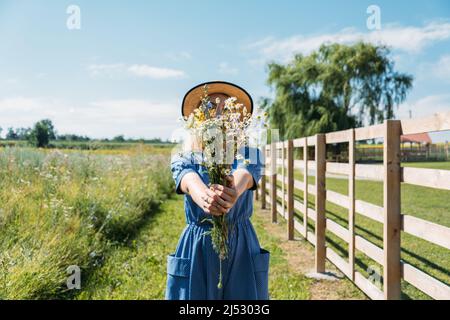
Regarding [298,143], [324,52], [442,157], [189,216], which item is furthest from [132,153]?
[324,52]

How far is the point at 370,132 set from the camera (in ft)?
13.2

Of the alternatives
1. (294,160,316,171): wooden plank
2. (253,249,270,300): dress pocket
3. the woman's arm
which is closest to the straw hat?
the woman's arm

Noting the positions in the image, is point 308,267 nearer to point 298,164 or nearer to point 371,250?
point 371,250

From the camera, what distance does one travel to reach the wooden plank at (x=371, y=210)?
3857mm

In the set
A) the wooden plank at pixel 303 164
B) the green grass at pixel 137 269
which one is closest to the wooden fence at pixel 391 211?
the wooden plank at pixel 303 164

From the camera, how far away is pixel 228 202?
5.81ft

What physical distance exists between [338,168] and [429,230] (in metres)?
1.98

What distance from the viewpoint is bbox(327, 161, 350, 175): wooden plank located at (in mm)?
4727

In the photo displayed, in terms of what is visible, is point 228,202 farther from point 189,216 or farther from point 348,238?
point 348,238

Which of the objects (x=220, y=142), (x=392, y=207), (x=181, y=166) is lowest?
(x=392, y=207)

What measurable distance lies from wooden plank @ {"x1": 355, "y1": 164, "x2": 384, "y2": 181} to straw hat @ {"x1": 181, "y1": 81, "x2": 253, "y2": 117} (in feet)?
6.70

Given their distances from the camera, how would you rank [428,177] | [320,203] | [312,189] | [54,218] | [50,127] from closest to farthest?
[428,177]
[54,218]
[320,203]
[312,189]
[50,127]

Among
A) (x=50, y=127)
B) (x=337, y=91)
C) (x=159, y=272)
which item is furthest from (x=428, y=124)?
(x=337, y=91)
